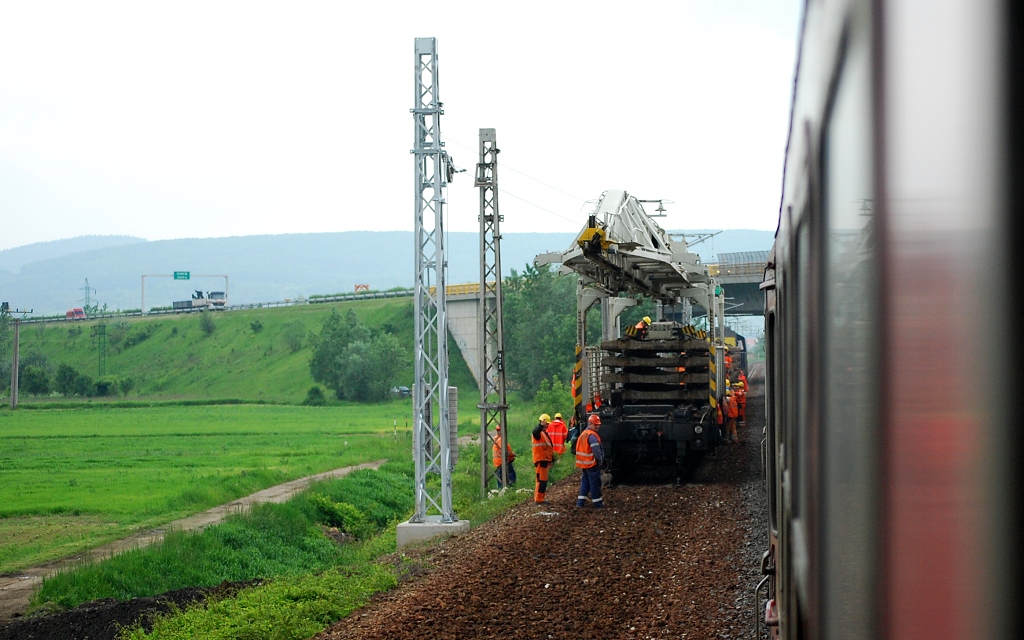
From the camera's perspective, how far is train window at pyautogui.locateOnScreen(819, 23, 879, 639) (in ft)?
5.13

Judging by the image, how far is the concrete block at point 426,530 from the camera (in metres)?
16.6

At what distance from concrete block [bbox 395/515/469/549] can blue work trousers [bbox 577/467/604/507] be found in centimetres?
199

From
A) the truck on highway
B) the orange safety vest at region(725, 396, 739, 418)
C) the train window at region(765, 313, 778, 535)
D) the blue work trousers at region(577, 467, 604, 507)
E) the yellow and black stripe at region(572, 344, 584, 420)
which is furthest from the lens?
the truck on highway

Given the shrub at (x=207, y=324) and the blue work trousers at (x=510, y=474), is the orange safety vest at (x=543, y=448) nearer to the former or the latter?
the blue work trousers at (x=510, y=474)

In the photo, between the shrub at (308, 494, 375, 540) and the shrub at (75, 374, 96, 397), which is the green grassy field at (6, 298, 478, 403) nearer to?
the shrub at (75, 374, 96, 397)

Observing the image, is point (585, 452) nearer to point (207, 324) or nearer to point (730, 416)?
point (730, 416)

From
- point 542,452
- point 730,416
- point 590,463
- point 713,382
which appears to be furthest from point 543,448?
point 730,416

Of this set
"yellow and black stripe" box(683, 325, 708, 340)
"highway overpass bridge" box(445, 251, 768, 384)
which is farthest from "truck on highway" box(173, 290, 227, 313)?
"yellow and black stripe" box(683, 325, 708, 340)

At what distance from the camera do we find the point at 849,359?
1839mm

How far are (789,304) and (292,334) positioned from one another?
89692mm

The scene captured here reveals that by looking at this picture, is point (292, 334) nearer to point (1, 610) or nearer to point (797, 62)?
point (1, 610)

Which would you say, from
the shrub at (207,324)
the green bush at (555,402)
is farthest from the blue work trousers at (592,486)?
the shrub at (207,324)

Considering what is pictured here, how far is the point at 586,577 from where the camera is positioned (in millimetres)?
11680

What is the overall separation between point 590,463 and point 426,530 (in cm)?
318
